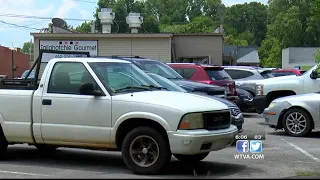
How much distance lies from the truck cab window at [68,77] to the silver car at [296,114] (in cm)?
606

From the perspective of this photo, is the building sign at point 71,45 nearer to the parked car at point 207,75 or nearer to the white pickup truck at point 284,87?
the parked car at point 207,75

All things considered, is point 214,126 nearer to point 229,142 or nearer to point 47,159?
point 229,142

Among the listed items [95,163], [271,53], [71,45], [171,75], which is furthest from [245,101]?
[271,53]

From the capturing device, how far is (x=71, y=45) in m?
31.2

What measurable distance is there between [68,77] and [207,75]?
23.3 feet

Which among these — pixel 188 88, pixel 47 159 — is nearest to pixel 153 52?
pixel 188 88

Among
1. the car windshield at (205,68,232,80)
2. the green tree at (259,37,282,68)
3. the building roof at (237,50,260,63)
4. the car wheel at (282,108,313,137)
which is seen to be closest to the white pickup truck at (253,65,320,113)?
the car windshield at (205,68,232,80)

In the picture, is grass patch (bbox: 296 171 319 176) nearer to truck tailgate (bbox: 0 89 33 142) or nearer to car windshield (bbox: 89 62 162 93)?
car windshield (bbox: 89 62 162 93)

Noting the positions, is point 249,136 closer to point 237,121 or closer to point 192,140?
point 237,121

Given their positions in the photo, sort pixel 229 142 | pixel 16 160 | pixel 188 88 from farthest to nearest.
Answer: pixel 188 88, pixel 16 160, pixel 229 142

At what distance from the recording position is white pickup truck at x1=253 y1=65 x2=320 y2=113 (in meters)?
15.1

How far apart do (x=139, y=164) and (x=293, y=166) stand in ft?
8.86

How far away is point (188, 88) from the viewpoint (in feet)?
36.8

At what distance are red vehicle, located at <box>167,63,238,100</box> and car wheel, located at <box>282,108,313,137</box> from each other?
2.42 metres
